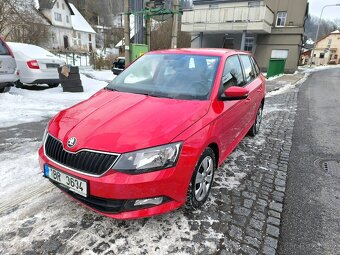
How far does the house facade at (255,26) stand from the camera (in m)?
23.3

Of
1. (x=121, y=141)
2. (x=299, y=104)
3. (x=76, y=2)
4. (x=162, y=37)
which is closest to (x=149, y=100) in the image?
(x=121, y=141)

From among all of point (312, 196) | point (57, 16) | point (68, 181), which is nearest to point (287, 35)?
point (312, 196)

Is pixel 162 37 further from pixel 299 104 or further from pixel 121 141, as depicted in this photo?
pixel 121 141

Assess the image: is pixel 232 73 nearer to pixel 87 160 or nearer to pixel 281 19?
pixel 87 160

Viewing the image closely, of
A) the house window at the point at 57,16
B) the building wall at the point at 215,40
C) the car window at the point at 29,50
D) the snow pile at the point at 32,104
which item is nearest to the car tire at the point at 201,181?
the snow pile at the point at 32,104

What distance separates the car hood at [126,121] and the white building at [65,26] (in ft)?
151

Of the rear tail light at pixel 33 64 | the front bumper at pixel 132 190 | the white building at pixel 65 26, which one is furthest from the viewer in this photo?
the white building at pixel 65 26

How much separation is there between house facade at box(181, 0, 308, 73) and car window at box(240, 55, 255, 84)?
64.5 ft

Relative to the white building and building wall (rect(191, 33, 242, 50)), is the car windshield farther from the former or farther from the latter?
the white building

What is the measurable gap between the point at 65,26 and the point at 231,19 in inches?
1479

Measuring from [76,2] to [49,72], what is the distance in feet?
230

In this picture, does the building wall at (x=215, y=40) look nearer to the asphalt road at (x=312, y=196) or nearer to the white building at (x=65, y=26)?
the asphalt road at (x=312, y=196)

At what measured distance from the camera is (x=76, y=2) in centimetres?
6888

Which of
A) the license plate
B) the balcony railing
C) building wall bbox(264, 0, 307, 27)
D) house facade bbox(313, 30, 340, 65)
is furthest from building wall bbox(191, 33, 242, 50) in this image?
house facade bbox(313, 30, 340, 65)
